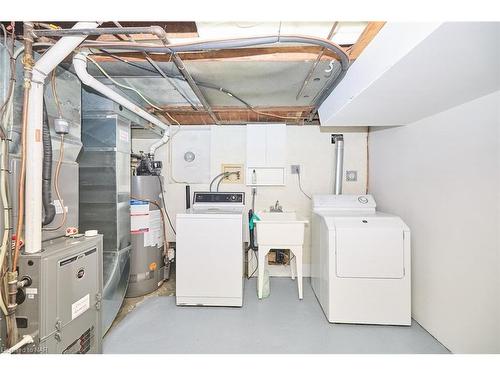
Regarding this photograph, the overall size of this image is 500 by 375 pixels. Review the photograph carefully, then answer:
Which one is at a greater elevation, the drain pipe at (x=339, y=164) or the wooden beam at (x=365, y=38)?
the wooden beam at (x=365, y=38)

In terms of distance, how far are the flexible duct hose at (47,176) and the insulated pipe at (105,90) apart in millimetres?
341

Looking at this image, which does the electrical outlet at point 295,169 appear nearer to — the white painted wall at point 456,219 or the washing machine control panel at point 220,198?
the washing machine control panel at point 220,198

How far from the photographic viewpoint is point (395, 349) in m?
1.74

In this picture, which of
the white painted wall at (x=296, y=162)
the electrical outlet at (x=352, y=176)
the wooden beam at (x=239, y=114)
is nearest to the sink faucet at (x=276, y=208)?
the white painted wall at (x=296, y=162)

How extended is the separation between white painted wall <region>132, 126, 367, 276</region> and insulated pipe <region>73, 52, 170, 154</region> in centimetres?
23

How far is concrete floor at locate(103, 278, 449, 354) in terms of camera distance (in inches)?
68.8

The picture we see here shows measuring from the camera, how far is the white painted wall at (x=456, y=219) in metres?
1.41

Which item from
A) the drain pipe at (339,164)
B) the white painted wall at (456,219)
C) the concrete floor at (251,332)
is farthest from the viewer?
the drain pipe at (339,164)

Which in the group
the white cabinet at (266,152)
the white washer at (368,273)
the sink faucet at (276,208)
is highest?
the white cabinet at (266,152)

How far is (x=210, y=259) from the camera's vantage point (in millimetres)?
2309

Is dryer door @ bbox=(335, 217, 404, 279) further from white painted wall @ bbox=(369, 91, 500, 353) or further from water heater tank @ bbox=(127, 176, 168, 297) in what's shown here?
water heater tank @ bbox=(127, 176, 168, 297)

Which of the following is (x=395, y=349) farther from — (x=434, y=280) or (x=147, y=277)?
(x=147, y=277)

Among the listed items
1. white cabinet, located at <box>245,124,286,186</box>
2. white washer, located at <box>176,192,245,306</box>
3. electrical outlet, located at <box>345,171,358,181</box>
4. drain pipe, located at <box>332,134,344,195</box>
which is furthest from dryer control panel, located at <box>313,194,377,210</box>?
white washer, located at <box>176,192,245,306</box>
